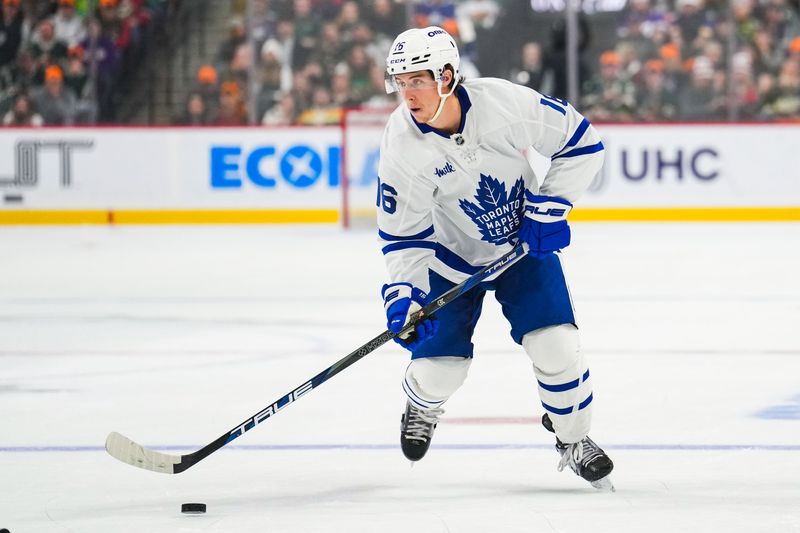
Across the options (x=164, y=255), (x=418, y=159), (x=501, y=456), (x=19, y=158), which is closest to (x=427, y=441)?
(x=501, y=456)

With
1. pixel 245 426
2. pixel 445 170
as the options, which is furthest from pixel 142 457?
pixel 445 170

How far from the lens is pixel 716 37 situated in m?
10.2

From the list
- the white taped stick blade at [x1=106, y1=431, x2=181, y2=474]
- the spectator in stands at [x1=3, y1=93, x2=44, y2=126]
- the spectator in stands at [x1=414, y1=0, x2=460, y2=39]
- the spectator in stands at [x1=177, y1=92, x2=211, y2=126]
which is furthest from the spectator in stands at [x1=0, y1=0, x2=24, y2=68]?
the white taped stick blade at [x1=106, y1=431, x2=181, y2=474]

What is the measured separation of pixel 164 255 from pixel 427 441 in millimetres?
5489

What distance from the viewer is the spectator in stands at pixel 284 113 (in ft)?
34.7

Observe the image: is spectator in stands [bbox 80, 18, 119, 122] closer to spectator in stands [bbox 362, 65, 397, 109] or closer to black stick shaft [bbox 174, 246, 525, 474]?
spectator in stands [bbox 362, 65, 397, 109]

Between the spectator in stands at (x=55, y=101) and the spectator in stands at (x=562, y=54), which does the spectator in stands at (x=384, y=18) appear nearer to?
the spectator in stands at (x=562, y=54)

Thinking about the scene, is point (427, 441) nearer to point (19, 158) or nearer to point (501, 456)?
point (501, 456)

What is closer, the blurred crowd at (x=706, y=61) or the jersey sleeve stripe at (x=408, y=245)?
the jersey sleeve stripe at (x=408, y=245)

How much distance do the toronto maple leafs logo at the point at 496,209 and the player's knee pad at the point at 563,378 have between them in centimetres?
24

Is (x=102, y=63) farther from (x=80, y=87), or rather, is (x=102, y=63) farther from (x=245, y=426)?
(x=245, y=426)

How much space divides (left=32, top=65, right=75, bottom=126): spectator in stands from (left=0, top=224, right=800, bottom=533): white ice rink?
2.89m

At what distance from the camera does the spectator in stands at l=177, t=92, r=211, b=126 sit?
1066 cm

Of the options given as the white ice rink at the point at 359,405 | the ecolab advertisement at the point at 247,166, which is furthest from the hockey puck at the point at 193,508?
the ecolab advertisement at the point at 247,166
